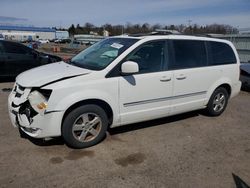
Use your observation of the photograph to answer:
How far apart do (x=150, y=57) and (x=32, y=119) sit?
2.23 m

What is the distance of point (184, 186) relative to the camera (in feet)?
10.4

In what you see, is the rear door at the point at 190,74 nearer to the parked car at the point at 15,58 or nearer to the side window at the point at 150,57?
the side window at the point at 150,57

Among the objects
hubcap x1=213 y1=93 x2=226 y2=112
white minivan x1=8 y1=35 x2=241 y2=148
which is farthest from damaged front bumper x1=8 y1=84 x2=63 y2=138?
hubcap x1=213 y1=93 x2=226 y2=112

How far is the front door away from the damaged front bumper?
1.12m

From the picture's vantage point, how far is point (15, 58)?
28.6 feet

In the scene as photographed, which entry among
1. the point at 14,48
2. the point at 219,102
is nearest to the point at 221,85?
the point at 219,102

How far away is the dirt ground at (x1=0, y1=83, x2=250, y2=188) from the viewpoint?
3.24m

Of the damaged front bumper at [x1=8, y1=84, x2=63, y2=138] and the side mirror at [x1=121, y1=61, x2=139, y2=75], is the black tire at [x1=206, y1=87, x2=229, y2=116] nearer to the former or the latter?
the side mirror at [x1=121, y1=61, x2=139, y2=75]

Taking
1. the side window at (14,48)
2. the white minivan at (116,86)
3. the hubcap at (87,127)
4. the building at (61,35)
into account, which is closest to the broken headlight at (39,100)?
the white minivan at (116,86)

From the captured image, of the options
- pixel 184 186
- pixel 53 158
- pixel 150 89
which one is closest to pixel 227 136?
pixel 150 89

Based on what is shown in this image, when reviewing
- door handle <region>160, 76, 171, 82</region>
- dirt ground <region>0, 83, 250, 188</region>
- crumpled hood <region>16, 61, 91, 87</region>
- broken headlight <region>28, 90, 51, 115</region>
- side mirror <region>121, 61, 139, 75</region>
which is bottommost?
dirt ground <region>0, 83, 250, 188</region>

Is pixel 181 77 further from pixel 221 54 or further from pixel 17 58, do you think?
pixel 17 58

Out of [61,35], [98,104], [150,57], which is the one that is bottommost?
[98,104]

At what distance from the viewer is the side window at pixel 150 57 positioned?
4.37 meters
